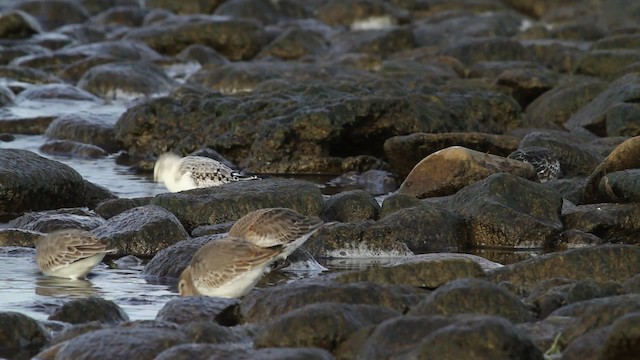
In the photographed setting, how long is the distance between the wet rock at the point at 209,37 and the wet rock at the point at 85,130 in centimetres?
842

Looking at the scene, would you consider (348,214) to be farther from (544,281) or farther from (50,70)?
(50,70)

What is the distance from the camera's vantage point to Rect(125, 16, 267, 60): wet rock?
25969 millimetres

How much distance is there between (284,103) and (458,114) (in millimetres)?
2174

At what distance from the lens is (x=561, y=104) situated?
17.6m

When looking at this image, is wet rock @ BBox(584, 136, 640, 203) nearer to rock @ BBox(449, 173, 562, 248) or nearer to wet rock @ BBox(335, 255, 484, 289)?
rock @ BBox(449, 173, 562, 248)

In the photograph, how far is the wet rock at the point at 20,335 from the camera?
24.7 feet

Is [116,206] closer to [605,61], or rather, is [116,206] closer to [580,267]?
[580,267]

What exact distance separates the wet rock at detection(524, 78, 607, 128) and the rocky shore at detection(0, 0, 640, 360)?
40mm

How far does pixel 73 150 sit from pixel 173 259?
22.9 ft

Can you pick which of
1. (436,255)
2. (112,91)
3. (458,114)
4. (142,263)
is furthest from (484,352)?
(112,91)

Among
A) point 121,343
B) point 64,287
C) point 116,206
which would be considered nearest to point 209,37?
point 116,206

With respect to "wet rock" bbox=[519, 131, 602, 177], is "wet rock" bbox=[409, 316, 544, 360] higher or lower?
lower

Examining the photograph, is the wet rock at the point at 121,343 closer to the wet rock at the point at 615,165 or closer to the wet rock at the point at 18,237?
the wet rock at the point at 18,237

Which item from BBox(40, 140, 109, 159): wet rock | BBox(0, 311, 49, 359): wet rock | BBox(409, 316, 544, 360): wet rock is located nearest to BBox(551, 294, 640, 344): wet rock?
BBox(409, 316, 544, 360): wet rock
